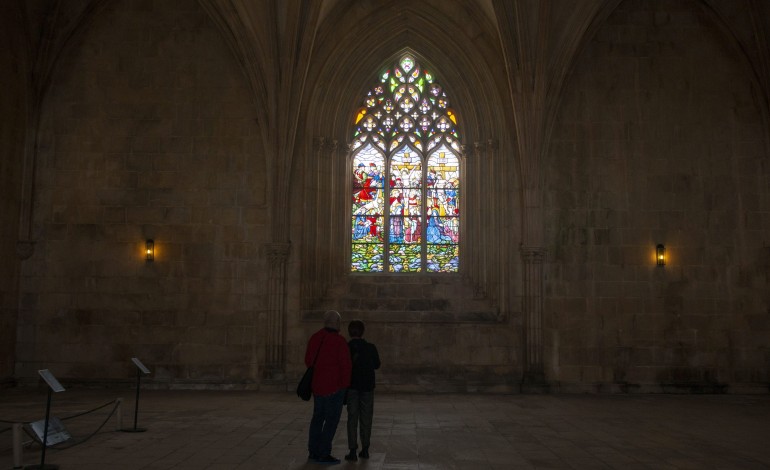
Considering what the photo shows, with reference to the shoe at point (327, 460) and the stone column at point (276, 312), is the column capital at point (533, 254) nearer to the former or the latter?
the stone column at point (276, 312)

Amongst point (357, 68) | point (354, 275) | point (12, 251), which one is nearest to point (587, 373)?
point (354, 275)

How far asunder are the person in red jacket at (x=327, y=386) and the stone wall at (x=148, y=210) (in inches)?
268

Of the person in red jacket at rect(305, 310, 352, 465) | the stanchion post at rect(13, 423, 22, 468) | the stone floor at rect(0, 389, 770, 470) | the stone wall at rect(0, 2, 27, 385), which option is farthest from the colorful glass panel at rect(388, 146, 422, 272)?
the stanchion post at rect(13, 423, 22, 468)

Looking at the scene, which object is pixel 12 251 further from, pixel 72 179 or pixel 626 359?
pixel 626 359

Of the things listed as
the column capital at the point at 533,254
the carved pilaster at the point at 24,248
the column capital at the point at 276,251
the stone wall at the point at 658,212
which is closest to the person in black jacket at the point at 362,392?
the column capital at the point at 276,251

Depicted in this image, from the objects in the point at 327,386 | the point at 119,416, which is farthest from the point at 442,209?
the point at 327,386

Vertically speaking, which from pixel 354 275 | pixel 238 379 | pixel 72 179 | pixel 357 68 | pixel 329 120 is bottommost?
pixel 238 379

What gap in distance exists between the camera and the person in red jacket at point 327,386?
653 centimetres

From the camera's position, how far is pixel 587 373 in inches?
517

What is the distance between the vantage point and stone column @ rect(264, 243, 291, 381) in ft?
43.0


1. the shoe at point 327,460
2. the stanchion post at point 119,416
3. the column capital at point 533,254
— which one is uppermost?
the column capital at point 533,254

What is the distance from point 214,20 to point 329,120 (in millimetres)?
2809

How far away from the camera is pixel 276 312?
13.2 meters

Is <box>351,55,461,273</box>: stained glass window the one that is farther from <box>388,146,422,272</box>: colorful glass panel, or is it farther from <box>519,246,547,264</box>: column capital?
<box>519,246,547,264</box>: column capital
